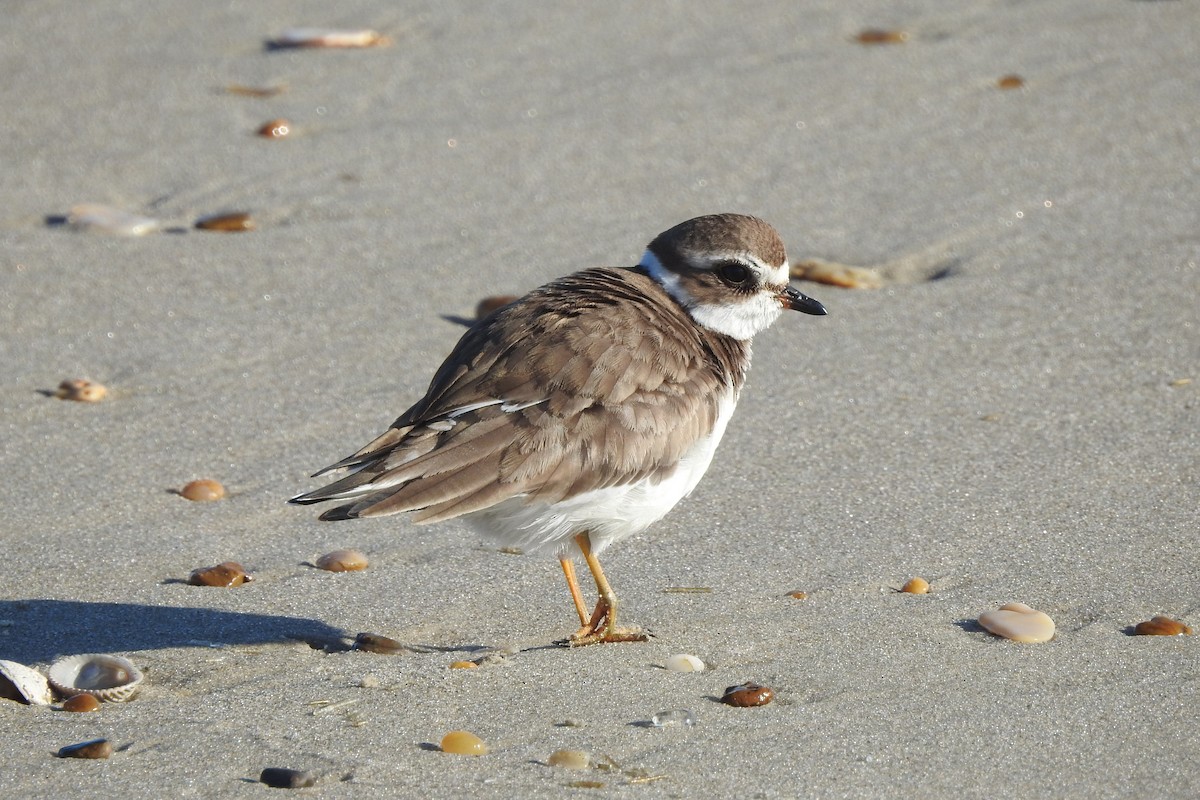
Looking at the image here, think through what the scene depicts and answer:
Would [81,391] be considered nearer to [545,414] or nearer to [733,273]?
[545,414]

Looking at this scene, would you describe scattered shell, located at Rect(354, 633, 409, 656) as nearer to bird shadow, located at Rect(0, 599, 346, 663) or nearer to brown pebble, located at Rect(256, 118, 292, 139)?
bird shadow, located at Rect(0, 599, 346, 663)

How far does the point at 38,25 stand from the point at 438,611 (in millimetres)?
5665

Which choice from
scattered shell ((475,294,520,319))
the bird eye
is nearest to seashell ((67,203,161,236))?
scattered shell ((475,294,520,319))

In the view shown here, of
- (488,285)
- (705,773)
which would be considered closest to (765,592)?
(705,773)

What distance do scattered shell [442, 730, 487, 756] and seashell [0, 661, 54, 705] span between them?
0.99 metres

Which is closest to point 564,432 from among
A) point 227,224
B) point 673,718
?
point 673,718

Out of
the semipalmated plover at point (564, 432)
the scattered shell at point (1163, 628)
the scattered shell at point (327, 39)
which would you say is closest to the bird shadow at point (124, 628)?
the semipalmated plover at point (564, 432)

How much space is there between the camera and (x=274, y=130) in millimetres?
7113

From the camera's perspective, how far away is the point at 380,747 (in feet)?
10.4

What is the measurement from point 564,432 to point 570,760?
0.96 m

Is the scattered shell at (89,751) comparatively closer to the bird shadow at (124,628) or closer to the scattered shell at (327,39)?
the bird shadow at (124,628)

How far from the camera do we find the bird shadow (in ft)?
12.3

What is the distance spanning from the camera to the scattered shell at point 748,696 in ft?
11.1

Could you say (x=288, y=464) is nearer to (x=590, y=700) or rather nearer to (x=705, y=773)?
(x=590, y=700)
